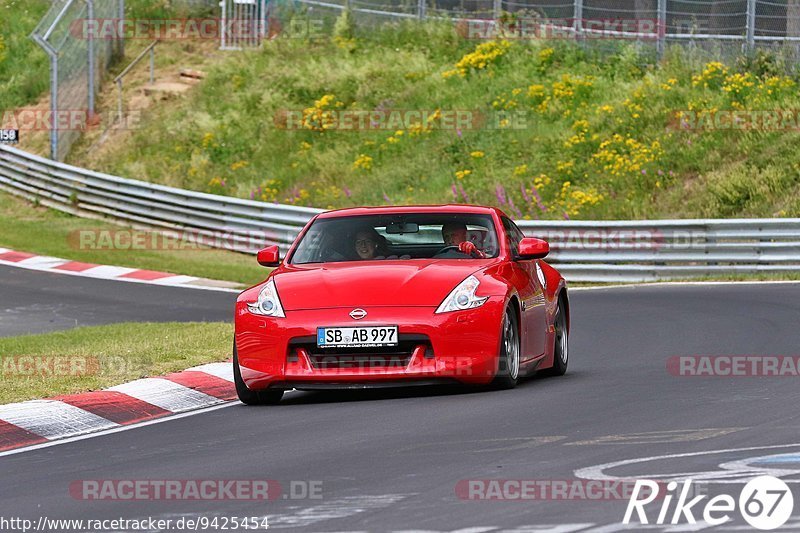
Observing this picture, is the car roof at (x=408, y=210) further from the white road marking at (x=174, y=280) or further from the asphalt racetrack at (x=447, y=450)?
the white road marking at (x=174, y=280)

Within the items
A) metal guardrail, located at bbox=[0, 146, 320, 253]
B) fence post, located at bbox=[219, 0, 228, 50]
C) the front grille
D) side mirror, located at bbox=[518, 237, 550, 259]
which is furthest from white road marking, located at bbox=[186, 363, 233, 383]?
fence post, located at bbox=[219, 0, 228, 50]

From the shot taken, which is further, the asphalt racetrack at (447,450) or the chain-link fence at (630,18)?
the chain-link fence at (630,18)

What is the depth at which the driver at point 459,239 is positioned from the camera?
11375 mm

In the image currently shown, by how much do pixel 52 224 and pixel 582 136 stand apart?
A: 1063 cm

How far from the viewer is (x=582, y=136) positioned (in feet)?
101

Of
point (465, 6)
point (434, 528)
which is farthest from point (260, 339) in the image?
point (465, 6)

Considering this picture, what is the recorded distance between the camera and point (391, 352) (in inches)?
398

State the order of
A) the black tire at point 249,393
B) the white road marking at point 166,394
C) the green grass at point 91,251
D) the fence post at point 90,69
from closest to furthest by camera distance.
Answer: the black tire at point 249,393, the white road marking at point 166,394, the green grass at point 91,251, the fence post at point 90,69

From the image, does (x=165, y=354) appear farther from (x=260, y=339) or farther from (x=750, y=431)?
(x=750, y=431)

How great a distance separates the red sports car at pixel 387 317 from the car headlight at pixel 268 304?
0.03 feet

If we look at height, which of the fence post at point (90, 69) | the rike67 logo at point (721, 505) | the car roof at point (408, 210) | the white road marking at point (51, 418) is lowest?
the white road marking at point (51, 418)

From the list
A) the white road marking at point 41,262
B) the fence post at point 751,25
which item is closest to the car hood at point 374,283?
the white road marking at point 41,262

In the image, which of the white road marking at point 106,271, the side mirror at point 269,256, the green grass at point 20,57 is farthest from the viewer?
the green grass at point 20,57

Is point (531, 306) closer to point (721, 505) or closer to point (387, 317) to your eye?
point (387, 317)
